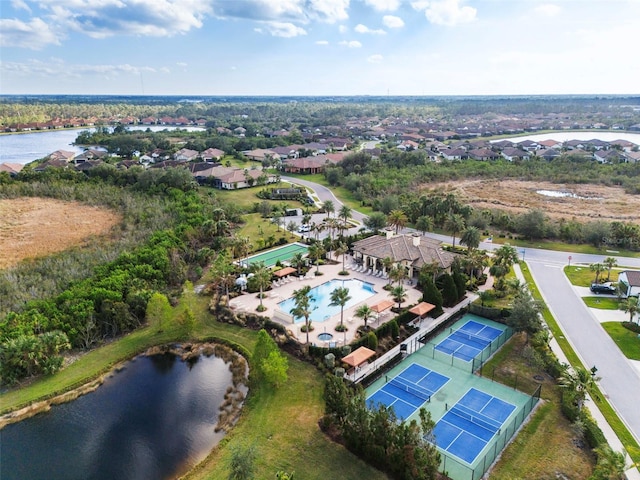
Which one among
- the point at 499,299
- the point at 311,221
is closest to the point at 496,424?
the point at 499,299

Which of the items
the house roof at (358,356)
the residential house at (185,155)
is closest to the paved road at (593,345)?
the house roof at (358,356)

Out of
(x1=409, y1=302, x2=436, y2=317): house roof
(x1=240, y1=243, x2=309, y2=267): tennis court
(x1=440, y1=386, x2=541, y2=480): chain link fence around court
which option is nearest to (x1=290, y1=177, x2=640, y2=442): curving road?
(x1=440, y1=386, x2=541, y2=480): chain link fence around court

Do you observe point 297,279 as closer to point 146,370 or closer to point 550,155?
point 146,370

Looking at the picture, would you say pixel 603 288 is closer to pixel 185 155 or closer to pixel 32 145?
pixel 185 155

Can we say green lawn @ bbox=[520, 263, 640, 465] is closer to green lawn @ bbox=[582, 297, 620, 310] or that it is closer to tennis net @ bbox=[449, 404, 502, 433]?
green lawn @ bbox=[582, 297, 620, 310]

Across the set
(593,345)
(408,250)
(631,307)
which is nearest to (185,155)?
(408,250)
